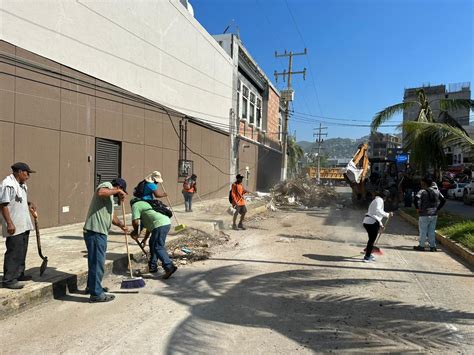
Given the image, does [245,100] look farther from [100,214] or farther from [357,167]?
[100,214]

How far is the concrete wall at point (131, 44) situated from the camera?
947 cm

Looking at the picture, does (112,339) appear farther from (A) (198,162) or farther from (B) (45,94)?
(A) (198,162)

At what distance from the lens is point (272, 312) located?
505cm

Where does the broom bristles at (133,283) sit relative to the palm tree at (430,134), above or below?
below

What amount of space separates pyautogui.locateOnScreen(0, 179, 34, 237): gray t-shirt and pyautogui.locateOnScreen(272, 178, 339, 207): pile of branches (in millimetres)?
17685

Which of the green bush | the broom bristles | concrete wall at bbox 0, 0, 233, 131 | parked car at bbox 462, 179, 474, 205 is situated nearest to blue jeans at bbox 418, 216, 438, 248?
the green bush

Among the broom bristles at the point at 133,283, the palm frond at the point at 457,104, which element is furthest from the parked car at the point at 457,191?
the broom bristles at the point at 133,283

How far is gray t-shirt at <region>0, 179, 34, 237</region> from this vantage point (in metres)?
5.13

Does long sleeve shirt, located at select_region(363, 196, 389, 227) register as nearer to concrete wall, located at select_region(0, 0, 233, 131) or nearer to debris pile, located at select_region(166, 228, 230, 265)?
debris pile, located at select_region(166, 228, 230, 265)

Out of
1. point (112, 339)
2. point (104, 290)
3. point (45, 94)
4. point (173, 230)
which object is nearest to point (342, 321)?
point (112, 339)

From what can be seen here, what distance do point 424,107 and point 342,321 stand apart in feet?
48.7

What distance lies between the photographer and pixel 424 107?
56.4 feet

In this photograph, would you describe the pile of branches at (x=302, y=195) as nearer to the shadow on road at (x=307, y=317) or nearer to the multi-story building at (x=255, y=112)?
the multi-story building at (x=255, y=112)

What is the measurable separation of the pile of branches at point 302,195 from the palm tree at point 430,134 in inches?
238
